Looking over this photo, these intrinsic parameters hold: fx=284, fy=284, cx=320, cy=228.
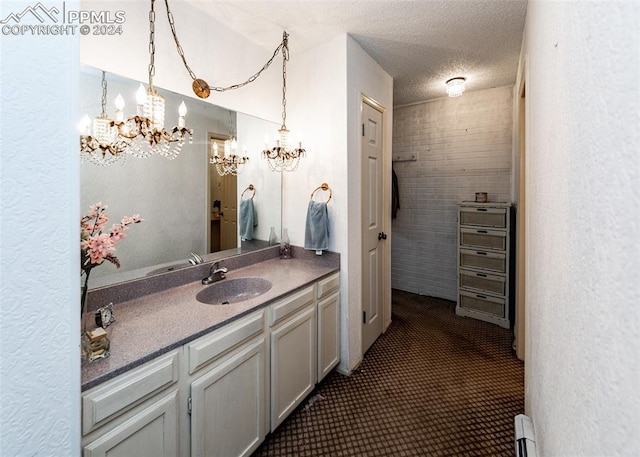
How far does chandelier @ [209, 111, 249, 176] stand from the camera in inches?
78.5

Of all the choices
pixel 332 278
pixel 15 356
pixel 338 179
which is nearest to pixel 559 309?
pixel 15 356

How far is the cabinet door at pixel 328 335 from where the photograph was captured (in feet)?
6.56

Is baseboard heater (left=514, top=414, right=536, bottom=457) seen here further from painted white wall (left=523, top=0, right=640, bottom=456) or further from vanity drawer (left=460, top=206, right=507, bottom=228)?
vanity drawer (left=460, top=206, right=507, bottom=228)

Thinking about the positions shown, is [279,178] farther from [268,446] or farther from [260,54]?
[268,446]

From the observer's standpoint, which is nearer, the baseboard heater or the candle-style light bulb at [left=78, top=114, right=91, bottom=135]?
the baseboard heater

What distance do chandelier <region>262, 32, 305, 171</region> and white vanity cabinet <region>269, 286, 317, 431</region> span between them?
1.07 meters

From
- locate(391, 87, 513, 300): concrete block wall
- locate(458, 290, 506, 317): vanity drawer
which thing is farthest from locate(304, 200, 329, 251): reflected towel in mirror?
locate(391, 87, 513, 300): concrete block wall

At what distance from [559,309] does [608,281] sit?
1.26ft

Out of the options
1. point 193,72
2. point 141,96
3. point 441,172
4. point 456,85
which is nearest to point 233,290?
point 141,96

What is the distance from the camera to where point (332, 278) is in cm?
212

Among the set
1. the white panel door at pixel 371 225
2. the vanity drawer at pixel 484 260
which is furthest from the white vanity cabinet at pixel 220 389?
the vanity drawer at pixel 484 260

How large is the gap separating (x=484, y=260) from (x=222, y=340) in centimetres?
286

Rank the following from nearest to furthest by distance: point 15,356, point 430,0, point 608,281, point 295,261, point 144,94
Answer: point 608,281, point 15,356, point 144,94, point 430,0, point 295,261

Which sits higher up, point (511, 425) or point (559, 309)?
point (559, 309)
